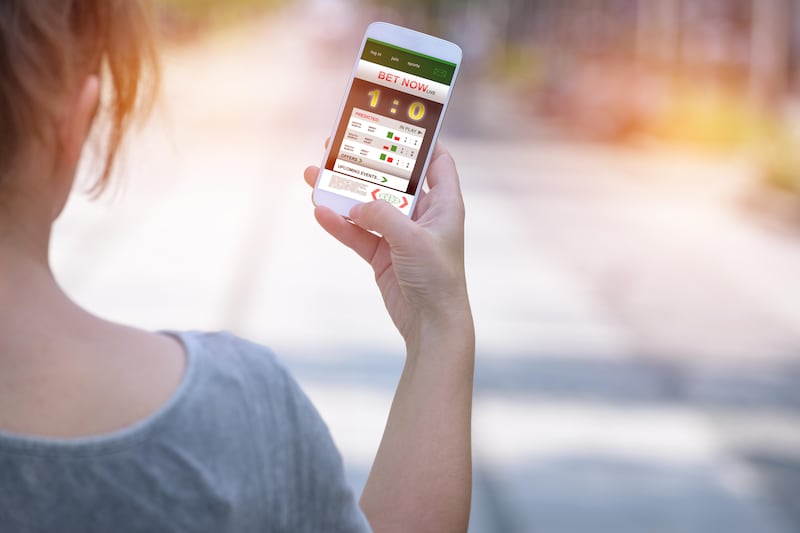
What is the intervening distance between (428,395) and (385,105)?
2.07 ft

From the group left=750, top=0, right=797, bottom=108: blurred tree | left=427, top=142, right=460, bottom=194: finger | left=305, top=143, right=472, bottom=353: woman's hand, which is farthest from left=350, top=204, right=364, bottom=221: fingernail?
left=750, top=0, right=797, bottom=108: blurred tree

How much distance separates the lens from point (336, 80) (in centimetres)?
3850

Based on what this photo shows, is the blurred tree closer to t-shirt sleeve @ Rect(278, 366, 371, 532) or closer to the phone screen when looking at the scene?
the phone screen

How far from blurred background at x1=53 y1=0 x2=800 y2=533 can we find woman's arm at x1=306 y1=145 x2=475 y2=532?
1.14 feet

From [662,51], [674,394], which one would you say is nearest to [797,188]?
[674,394]

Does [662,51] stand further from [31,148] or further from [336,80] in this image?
[31,148]

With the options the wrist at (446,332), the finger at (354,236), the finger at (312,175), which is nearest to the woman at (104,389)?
the wrist at (446,332)

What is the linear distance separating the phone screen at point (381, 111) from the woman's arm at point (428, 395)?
1.18 ft

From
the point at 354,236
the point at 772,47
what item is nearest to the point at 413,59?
the point at 354,236

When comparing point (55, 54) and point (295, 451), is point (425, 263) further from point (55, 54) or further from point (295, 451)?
point (55, 54)

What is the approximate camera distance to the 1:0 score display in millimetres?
1919

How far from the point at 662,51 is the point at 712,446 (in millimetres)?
24665

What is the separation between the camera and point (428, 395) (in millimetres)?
1492

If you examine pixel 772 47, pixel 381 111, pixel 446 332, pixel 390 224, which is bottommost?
pixel 446 332
